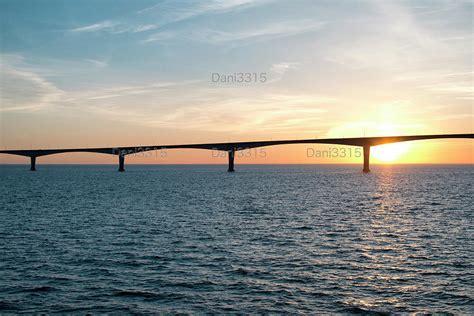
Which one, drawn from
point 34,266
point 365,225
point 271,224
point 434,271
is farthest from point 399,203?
point 34,266

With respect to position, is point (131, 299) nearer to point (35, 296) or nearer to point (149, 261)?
point (35, 296)

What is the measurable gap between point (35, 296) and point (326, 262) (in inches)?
546

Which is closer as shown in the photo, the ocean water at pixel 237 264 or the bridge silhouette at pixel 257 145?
the ocean water at pixel 237 264

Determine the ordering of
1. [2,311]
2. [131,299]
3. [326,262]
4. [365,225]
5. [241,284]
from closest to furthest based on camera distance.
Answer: [2,311] < [131,299] < [241,284] < [326,262] < [365,225]

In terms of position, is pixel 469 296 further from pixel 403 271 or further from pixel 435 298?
pixel 403 271

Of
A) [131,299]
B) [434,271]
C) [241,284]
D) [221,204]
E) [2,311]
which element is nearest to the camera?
[2,311]

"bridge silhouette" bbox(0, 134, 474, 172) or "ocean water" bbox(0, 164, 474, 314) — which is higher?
"bridge silhouette" bbox(0, 134, 474, 172)

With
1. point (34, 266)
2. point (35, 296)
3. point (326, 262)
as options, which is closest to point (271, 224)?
point (326, 262)

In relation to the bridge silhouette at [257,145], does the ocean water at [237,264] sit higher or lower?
lower

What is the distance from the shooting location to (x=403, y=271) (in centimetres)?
2256

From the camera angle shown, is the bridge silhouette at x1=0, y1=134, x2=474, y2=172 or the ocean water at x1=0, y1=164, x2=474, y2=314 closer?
the ocean water at x1=0, y1=164, x2=474, y2=314

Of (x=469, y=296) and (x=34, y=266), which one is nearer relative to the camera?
(x=469, y=296)

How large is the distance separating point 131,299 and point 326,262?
10.6 meters

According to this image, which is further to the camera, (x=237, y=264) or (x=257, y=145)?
(x=257, y=145)
